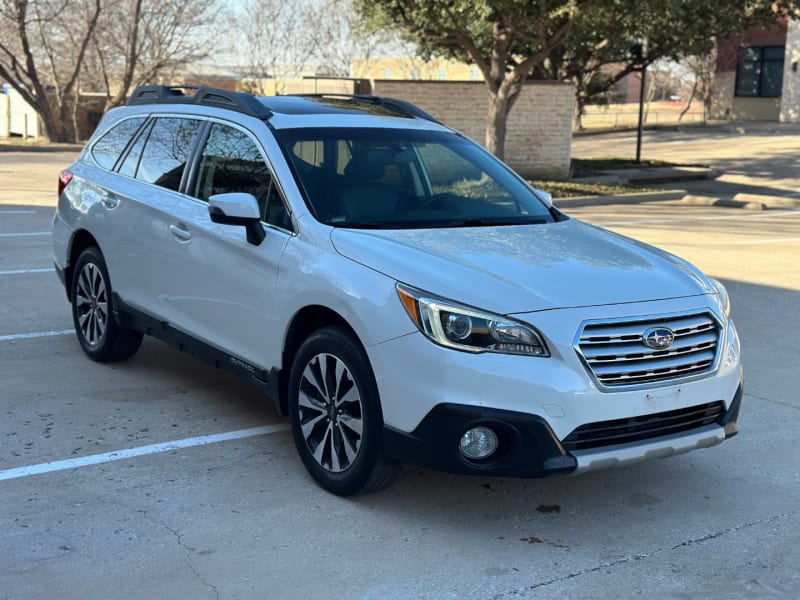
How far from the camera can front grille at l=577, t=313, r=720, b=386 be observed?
4.21m

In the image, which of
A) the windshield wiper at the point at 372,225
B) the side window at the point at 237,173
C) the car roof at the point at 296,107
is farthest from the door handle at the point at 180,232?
the windshield wiper at the point at 372,225

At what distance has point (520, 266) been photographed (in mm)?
4586

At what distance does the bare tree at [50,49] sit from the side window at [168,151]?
31025mm

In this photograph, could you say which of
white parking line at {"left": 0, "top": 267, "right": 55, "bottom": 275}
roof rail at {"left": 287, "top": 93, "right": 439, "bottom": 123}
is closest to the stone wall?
white parking line at {"left": 0, "top": 267, "right": 55, "bottom": 275}

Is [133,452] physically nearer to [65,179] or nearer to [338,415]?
[338,415]

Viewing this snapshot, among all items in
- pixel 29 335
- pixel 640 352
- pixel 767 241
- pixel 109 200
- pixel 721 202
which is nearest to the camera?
pixel 640 352

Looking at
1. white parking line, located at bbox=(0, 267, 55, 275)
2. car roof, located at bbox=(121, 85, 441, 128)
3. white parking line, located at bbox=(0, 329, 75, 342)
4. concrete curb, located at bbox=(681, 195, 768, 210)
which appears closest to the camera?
car roof, located at bbox=(121, 85, 441, 128)

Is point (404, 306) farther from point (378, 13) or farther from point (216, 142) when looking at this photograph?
point (378, 13)

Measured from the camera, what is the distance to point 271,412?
6.15 metres

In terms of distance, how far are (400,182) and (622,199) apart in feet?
54.6

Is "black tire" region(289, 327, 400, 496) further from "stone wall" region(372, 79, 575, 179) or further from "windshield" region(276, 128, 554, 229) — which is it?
"stone wall" region(372, 79, 575, 179)

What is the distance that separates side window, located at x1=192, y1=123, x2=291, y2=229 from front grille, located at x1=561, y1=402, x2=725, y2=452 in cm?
189

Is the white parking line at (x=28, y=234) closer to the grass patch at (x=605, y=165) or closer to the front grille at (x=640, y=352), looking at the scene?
the front grille at (x=640, y=352)

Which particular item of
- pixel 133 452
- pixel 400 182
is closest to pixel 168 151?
pixel 400 182
